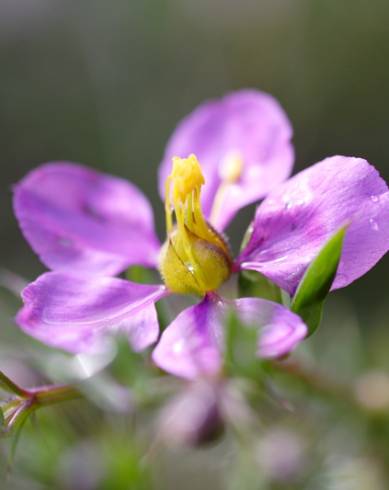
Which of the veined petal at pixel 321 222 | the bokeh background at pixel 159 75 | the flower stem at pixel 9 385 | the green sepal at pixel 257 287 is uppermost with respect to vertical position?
the veined petal at pixel 321 222

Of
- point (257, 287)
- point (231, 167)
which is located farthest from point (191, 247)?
point (231, 167)

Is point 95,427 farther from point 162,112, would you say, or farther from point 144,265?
point 162,112

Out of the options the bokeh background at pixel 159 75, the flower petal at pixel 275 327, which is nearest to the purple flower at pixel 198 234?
the flower petal at pixel 275 327

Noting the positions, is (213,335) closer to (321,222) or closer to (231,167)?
(321,222)

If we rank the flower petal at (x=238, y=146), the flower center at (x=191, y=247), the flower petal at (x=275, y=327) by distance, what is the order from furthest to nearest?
the flower petal at (x=238, y=146) < the flower center at (x=191, y=247) < the flower petal at (x=275, y=327)

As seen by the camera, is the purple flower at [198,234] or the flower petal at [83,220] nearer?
the purple flower at [198,234]

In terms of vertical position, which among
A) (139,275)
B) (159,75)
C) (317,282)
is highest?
(317,282)

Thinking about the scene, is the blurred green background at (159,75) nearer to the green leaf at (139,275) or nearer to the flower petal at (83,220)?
the flower petal at (83,220)

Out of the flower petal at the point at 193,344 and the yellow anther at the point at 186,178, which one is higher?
the yellow anther at the point at 186,178

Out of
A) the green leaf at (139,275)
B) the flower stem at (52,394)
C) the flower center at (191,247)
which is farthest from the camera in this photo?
the green leaf at (139,275)
